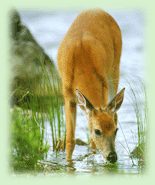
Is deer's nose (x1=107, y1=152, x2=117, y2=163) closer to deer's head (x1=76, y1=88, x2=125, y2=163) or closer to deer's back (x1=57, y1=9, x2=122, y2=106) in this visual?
deer's head (x1=76, y1=88, x2=125, y2=163)

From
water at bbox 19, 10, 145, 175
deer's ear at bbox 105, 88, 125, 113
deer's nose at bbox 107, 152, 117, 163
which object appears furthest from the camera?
water at bbox 19, 10, 145, 175

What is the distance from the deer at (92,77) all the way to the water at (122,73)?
220 millimetres

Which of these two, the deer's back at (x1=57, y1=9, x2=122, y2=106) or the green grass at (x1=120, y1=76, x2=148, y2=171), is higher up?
the deer's back at (x1=57, y1=9, x2=122, y2=106)

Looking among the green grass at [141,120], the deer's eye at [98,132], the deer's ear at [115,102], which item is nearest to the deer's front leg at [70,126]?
the deer's eye at [98,132]

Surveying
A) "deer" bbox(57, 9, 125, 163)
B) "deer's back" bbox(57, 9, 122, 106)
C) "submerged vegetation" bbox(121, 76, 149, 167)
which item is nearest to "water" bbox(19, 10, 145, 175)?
"submerged vegetation" bbox(121, 76, 149, 167)

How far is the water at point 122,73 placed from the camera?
5.30m

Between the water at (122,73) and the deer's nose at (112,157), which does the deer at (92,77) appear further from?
the water at (122,73)

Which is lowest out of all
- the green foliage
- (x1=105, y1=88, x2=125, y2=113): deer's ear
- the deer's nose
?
the deer's nose

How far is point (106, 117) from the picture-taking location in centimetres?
514

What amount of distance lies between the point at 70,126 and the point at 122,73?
1.31 metres

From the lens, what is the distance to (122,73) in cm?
625

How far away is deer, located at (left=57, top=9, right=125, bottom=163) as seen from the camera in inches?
202

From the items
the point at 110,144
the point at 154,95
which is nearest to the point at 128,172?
the point at 110,144

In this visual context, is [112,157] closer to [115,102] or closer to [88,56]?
[115,102]
